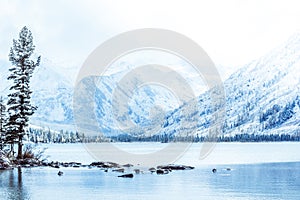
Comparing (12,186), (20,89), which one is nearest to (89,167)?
(20,89)

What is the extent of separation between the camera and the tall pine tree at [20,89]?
77.2 metres

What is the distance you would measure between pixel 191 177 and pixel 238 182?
8.48m

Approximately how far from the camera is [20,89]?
78188mm

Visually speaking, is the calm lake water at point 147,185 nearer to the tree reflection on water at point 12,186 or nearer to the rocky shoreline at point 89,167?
the tree reflection on water at point 12,186

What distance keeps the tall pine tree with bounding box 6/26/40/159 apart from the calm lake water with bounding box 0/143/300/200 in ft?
21.9

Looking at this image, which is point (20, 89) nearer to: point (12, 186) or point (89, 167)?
point (89, 167)

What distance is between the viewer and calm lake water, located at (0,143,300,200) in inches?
1986

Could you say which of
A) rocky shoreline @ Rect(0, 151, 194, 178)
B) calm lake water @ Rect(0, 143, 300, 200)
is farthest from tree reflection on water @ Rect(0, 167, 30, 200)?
rocky shoreline @ Rect(0, 151, 194, 178)

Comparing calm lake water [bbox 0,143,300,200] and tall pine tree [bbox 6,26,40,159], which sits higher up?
tall pine tree [bbox 6,26,40,159]

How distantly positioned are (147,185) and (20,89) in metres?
28.6

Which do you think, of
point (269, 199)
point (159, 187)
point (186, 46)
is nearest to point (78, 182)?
point (159, 187)

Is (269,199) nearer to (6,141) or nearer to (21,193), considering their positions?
(21,193)

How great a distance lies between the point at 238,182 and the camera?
63.4 meters

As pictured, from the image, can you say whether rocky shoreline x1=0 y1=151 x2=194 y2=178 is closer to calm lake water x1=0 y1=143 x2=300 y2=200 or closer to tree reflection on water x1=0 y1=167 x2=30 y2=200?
calm lake water x1=0 y1=143 x2=300 y2=200
